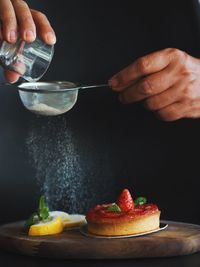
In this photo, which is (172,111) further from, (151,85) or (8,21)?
→ (8,21)

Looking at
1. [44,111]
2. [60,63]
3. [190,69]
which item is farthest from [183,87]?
[60,63]

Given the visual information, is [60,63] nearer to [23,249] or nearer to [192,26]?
[192,26]

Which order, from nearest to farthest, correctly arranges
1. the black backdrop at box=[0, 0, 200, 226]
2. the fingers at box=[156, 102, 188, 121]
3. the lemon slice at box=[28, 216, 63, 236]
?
the lemon slice at box=[28, 216, 63, 236] → the fingers at box=[156, 102, 188, 121] → the black backdrop at box=[0, 0, 200, 226]

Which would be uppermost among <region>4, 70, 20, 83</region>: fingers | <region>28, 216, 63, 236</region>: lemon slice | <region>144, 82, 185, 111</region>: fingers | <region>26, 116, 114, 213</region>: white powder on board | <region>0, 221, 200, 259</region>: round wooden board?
<region>4, 70, 20, 83</region>: fingers

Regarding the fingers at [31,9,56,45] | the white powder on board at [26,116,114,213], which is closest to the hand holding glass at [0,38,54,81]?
the fingers at [31,9,56,45]

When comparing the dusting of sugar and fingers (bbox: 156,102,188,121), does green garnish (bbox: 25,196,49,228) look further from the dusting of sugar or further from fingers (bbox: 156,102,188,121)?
fingers (bbox: 156,102,188,121)
